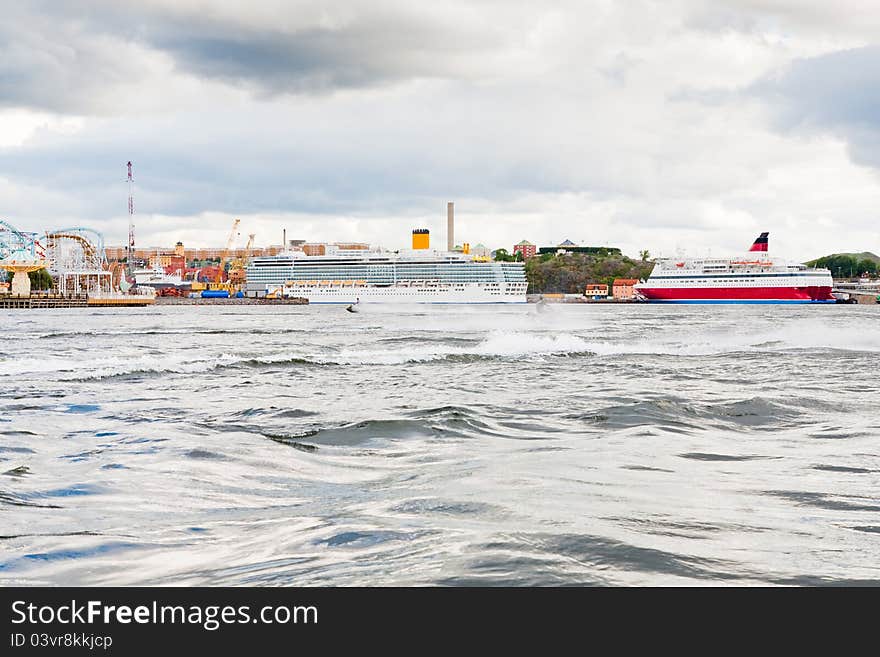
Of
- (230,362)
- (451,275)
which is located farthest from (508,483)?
(451,275)

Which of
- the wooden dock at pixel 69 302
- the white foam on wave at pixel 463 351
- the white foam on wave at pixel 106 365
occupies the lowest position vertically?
the white foam on wave at pixel 463 351

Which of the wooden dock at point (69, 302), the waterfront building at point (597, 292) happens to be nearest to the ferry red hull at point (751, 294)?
the waterfront building at point (597, 292)

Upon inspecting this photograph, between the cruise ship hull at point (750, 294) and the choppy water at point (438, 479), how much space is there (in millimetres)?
103554

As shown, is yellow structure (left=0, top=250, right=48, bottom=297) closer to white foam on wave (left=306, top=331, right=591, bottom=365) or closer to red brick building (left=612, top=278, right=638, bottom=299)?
white foam on wave (left=306, top=331, right=591, bottom=365)

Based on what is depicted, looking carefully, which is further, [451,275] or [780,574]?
[451,275]

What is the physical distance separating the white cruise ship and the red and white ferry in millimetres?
Answer: 21780

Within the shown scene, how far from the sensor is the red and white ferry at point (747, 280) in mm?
116438

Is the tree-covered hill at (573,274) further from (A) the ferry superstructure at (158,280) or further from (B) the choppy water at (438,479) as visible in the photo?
(B) the choppy water at (438,479)

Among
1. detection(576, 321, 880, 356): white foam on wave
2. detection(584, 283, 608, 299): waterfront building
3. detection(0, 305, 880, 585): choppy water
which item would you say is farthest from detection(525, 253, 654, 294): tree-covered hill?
detection(0, 305, 880, 585): choppy water

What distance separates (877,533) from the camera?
552 centimetres

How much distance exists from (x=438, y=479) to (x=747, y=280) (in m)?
117

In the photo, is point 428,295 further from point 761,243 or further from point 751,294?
point 761,243
